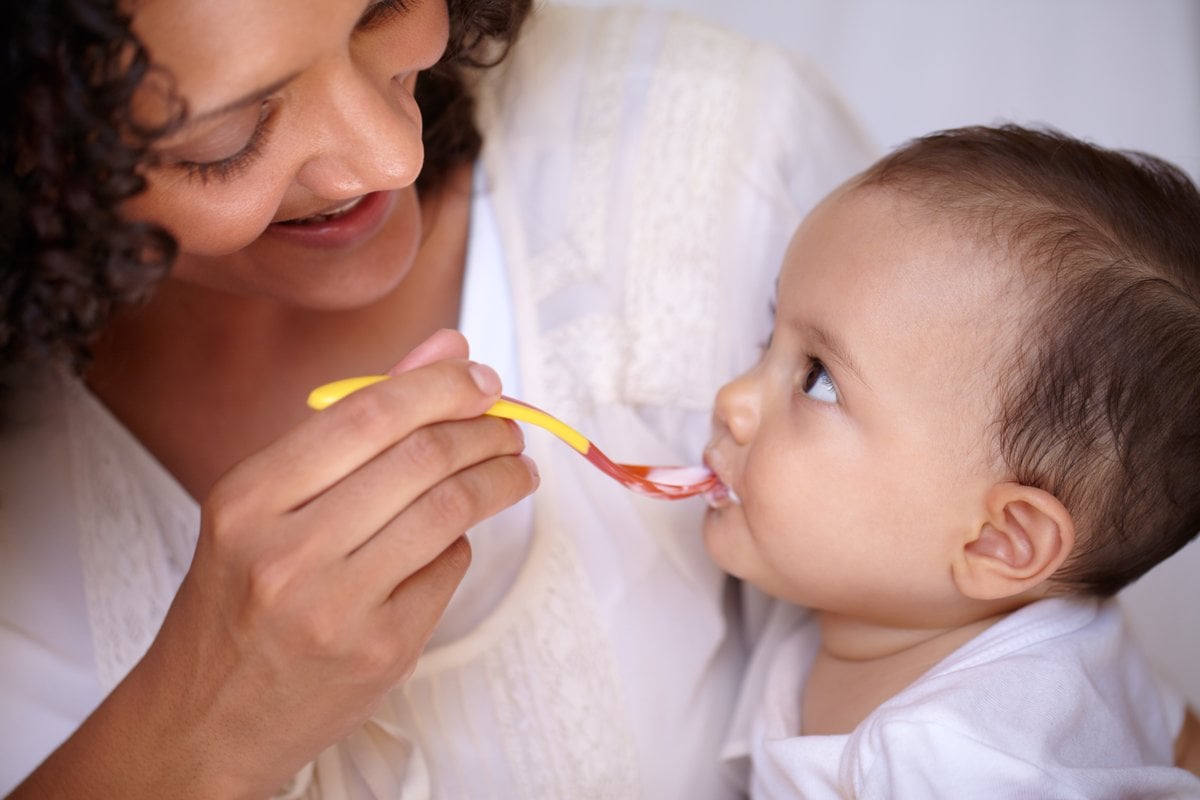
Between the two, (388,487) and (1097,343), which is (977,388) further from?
(388,487)

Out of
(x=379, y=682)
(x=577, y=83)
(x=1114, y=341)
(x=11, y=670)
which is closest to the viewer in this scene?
(x=379, y=682)

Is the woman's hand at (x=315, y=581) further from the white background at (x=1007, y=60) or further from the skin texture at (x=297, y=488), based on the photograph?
the white background at (x=1007, y=60)

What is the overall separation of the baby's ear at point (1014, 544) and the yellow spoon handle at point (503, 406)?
1.25ft

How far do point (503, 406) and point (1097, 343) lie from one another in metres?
0.52

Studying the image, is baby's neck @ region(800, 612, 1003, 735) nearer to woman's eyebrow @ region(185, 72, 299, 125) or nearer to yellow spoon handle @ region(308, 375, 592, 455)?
yellow spoon handle @ region(308, 375, 592, 455)

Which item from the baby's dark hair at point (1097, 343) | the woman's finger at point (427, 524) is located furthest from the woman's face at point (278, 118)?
the baby's dark hair at point (1097, 343)

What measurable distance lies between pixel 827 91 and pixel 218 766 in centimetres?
109

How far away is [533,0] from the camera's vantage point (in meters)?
1.33

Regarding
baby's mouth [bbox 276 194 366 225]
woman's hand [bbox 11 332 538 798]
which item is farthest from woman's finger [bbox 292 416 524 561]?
baby's mouth [bbox 276 194 366 225]

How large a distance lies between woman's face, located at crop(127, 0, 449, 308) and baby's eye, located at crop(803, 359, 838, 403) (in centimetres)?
44

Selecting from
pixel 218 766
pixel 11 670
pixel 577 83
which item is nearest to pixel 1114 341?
pixel 577 83

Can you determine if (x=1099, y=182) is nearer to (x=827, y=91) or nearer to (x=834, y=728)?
(x=827, y=91)

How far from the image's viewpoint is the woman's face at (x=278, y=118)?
802 millimetres

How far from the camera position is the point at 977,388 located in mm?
1047
